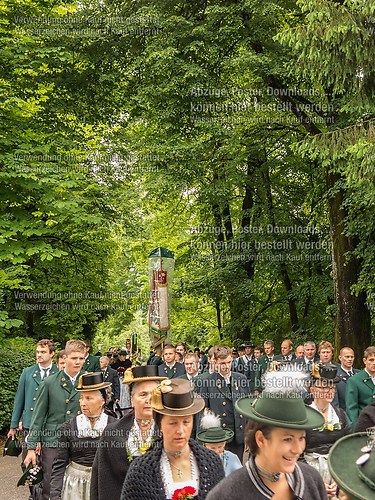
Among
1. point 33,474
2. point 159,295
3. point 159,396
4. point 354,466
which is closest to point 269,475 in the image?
point 354,466

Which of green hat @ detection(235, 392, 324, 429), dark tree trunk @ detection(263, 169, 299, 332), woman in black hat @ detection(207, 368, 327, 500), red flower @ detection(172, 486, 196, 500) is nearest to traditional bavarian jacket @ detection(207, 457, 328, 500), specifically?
woman in black hat @ detection(207, 368, 327, 500)

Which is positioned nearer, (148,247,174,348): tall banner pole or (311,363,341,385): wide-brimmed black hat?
(311,363,341,385): wide-brimmed black hat

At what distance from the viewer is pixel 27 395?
8.88m

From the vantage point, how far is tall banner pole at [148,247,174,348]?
14.9 meters

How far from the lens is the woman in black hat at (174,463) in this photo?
3365mm

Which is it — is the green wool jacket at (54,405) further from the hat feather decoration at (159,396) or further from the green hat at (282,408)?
the green hat at (282,408)

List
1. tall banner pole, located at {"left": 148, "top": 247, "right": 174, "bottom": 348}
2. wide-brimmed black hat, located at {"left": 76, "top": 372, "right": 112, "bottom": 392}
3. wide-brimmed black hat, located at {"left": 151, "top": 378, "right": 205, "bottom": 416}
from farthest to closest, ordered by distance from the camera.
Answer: tall banner pole, located at {"left": 148, "top": 247, "right": 174, "bottom": 348}
wide-brimmed black hat, located at {"left": 76, "top": 372, "right": 112, "bottom": 392}
wide-brimmed black hat, located at {"left": 151, "top": 378, "right": 205, "bottom": 416}

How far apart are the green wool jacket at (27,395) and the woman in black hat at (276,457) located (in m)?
6.41

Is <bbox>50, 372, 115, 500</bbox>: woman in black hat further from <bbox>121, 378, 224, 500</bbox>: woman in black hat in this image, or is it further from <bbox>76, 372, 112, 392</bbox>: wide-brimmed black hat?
<bbox>121, 378, 224, 500</bbox>: woman in black hat

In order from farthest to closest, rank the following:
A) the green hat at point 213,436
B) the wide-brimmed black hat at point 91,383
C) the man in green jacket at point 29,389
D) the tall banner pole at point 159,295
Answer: the tall banner pole at point 159,295
the man in green jacket at point 29,389
the wide-brimmed black hat at point 91,383
the green hat at point 213,436


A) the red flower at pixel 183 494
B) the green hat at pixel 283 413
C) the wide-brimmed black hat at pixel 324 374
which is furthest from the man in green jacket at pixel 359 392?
the green hat at pixel 283 413

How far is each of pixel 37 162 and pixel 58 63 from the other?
3.93 m

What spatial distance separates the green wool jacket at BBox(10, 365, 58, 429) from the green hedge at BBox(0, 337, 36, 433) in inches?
195

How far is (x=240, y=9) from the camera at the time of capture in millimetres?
15633
